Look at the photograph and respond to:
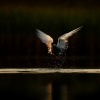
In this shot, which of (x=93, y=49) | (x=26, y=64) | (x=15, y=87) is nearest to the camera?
(x=15, y=87)

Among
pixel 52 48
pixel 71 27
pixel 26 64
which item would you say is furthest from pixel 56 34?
pixel 52 48

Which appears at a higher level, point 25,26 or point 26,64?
point 25,26

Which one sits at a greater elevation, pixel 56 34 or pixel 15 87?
pixel 56 34

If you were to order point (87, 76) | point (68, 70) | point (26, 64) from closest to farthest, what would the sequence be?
point (87, 76), point (68, 70), point (26, 64)

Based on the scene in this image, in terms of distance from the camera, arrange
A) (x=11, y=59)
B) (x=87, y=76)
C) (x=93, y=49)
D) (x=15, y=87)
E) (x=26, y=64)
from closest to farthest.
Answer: (x=15, y=87) → (x=87, y=76) → (x=26, y=64) → (x=11, y=59) → (x=93, y=49)

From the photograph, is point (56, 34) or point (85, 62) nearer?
point (85, 62)

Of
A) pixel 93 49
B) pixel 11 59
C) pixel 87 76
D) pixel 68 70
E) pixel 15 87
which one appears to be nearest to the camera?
pixel 15 87

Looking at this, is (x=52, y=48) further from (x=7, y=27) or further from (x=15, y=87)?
(x=7, y=27)

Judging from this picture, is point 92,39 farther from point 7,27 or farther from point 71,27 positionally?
A: point 7,27

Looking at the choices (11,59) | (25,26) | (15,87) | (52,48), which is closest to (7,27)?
(25,26)
